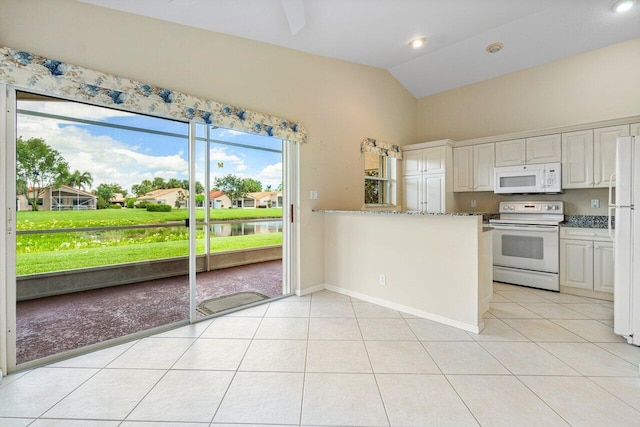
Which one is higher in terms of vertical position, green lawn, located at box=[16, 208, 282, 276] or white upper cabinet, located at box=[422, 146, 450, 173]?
white upper cabinet, located at box=[422, 146, 450, 173]

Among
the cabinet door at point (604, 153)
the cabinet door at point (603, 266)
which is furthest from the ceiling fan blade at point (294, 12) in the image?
the cabinet door at point (603, 266)

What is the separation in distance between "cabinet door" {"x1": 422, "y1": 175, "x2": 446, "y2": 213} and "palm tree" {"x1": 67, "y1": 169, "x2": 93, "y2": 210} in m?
4.73

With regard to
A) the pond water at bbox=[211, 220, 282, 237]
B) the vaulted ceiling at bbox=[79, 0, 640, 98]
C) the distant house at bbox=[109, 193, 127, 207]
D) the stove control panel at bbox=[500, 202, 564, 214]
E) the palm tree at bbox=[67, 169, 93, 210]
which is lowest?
the pond water at bbox=[211, 220, 282, 237]

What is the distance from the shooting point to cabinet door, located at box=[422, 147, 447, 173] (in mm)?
4410

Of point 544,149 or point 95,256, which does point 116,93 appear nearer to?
point 95,256

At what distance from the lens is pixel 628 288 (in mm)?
2217

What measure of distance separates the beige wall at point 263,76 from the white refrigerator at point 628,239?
2.64 meters

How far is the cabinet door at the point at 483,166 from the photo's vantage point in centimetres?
411

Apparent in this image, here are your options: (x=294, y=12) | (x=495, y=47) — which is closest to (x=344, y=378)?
(x=294, y=12)

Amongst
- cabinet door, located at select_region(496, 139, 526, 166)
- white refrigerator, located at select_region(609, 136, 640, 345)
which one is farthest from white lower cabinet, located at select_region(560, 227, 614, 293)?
white refrigerator, located at select_region(609, 136, 640, 345)

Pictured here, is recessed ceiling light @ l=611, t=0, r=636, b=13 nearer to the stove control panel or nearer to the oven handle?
the stove control panel

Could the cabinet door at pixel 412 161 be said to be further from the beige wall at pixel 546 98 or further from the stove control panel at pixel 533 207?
the stove control panel at pixel 533 207

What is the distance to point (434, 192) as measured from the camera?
4.52 metres

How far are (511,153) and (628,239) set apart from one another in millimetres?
2058
